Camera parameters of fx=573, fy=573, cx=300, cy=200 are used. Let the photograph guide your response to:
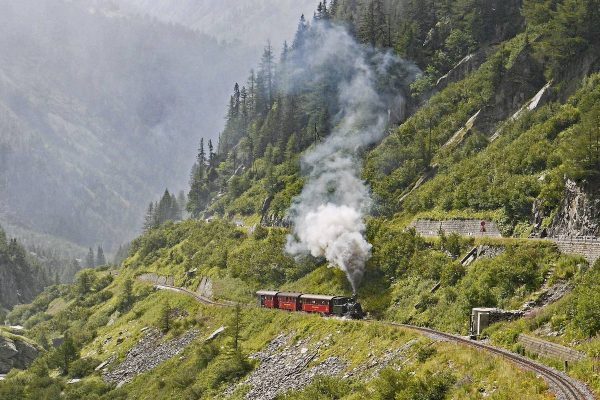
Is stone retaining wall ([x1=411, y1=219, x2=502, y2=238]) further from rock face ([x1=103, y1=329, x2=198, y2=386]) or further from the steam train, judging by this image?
rock face ([x1=103, y1=329, x2=198, y2=386])

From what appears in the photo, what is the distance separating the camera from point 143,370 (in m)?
56.8

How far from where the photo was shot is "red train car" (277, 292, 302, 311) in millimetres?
52250

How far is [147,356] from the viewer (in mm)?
60531

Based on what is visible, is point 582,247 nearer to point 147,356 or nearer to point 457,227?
point 457,227

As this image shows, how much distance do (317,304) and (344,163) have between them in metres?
40.3

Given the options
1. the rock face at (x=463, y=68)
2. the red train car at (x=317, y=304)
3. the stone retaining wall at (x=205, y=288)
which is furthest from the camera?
the rock face at (x=463, y=68)

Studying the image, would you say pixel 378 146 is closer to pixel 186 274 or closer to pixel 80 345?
pixel 186 274

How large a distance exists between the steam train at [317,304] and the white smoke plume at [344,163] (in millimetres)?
4942

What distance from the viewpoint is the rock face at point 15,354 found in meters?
79.2

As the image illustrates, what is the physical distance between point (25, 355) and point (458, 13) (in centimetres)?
8745

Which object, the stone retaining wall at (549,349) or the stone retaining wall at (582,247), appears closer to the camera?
the stone retaining wall at (549,349)

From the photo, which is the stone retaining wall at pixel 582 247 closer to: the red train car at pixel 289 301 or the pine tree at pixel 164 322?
the red train car at pixel 289 301

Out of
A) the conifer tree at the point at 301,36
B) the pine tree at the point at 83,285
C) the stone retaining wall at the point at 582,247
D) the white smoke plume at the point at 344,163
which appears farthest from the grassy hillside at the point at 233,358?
the conifer tree at the point at 301,36

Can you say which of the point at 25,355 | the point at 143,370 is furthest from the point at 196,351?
the point at 25,355
